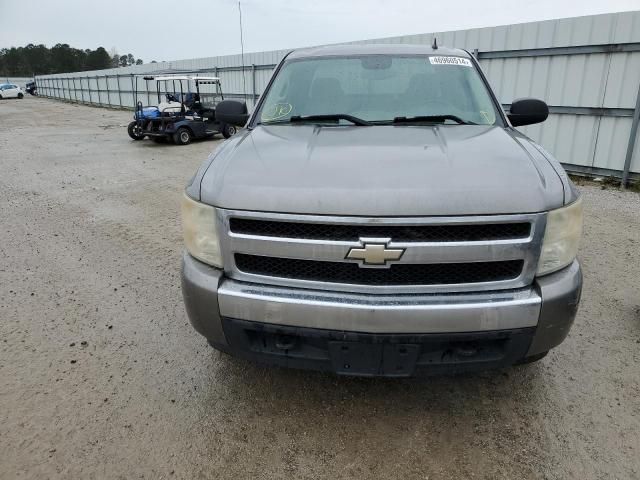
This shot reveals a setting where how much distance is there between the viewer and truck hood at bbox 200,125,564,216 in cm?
190

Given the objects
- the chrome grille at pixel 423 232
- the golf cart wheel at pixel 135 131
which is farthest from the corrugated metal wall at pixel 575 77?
the golf cart wheel at pixel 135 131

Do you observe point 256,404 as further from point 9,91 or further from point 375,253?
point 9,91

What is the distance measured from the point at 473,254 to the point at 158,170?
28.7 ft

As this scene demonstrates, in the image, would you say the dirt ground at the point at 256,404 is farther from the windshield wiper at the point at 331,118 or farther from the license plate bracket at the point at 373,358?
the windshield wiper at the point at 331,118

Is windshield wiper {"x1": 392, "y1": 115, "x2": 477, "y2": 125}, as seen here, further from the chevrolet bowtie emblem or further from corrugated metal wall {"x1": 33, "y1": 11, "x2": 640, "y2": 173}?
corrugated metal wall {"x1": 33, "y1": 11, "x2": 640, "y2": 173}

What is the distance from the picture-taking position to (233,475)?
2.06 meters

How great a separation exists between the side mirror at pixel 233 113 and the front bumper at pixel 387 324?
71.7 inches

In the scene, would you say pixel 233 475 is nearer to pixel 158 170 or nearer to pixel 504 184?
pixel 504 184

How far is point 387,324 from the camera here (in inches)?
74.7

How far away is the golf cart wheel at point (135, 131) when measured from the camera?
1387 cm

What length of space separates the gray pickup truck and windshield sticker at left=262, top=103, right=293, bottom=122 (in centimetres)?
95

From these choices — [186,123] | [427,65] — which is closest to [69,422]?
[427,65]

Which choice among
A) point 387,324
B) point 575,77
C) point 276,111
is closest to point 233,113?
point 276,111

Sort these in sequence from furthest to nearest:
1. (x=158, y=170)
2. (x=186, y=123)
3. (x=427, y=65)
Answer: (x=186, y=123) → (x=158, y=170) → (x=427, y=65)
